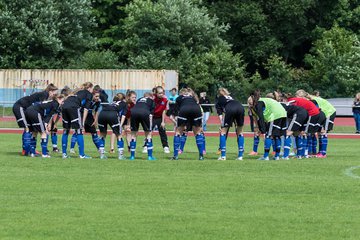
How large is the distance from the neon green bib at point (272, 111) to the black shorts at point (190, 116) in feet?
5.44

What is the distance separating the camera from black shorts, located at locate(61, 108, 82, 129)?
2545 centimetres

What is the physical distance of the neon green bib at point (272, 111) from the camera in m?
25.9

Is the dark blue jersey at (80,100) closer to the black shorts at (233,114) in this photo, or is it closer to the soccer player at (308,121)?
the black shorts at (233,114)

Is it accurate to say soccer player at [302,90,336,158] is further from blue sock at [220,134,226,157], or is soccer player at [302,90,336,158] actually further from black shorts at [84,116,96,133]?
black shorts at [84,116,96,133]

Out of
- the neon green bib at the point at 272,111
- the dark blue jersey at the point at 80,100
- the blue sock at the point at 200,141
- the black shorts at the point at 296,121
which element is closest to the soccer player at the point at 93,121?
the dark blue jersey at the point at 80,100

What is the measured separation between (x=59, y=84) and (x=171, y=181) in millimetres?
38330

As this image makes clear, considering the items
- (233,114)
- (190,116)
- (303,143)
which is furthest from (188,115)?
(303,143)

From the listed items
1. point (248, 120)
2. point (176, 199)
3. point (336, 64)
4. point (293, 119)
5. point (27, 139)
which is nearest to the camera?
point (176, 199)

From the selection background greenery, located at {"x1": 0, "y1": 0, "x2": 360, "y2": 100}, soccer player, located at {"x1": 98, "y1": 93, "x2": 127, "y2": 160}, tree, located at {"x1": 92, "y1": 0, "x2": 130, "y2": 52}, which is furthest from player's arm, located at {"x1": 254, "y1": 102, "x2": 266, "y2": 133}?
tree, located at {"x1": 92, "y1": 0, "x2": 130, "y2": 52}

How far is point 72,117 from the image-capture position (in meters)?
25.5

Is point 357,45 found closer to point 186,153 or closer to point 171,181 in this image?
point 186,153

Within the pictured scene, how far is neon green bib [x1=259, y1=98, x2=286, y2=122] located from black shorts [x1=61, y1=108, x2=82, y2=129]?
4340mm

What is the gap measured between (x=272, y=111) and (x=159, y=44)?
36239 millimetres

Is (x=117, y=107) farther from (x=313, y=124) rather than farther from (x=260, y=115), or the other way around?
(x=313, y=124)
